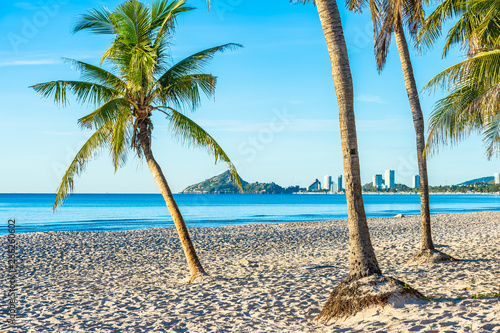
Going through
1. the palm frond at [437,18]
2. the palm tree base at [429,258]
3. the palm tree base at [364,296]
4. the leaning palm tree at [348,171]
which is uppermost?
the palm frond at [437,18]

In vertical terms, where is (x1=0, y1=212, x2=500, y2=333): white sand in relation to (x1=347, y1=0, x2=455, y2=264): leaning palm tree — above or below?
below

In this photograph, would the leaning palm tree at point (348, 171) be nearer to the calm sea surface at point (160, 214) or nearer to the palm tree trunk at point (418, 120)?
the palm tree trunk at point (418, 120)

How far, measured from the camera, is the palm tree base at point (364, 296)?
18.4 ft

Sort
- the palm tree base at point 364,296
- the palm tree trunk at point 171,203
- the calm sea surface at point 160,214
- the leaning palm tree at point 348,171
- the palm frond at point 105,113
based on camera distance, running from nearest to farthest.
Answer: the palm tree base at point 364,296 < the leaning palm tree at point 348,171 < the palm frond at point 105,113 < the palm tree trunk at point 171,203 < the calm sea surface at point 160,214

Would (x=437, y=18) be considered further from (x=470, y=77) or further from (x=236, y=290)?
(x=236, y=290)

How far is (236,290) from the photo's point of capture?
8.44 metres

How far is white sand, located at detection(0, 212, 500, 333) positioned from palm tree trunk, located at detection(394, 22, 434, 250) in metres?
1.15

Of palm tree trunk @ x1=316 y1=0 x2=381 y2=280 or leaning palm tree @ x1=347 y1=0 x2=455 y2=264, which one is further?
leaning palm tree @ x1=347 y1=0 x2=455 y2=264

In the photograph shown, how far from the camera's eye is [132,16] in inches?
390

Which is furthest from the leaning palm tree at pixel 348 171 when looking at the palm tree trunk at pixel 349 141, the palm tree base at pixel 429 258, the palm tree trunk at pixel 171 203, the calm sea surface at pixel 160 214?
the calm sea surface at pixel 160 214

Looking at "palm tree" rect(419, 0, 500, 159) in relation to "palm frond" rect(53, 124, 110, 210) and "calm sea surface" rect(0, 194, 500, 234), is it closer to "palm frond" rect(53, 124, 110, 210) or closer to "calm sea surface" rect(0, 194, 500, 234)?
"palm frond" rect(53, 124, 110, 210)

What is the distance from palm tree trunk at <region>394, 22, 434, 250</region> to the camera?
400 inches

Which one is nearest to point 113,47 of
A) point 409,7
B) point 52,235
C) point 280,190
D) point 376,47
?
point 376,47

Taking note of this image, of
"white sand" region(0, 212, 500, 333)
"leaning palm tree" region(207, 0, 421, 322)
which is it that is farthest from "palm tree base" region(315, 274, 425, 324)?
"white sand" region(0, 212, 500, 333)
